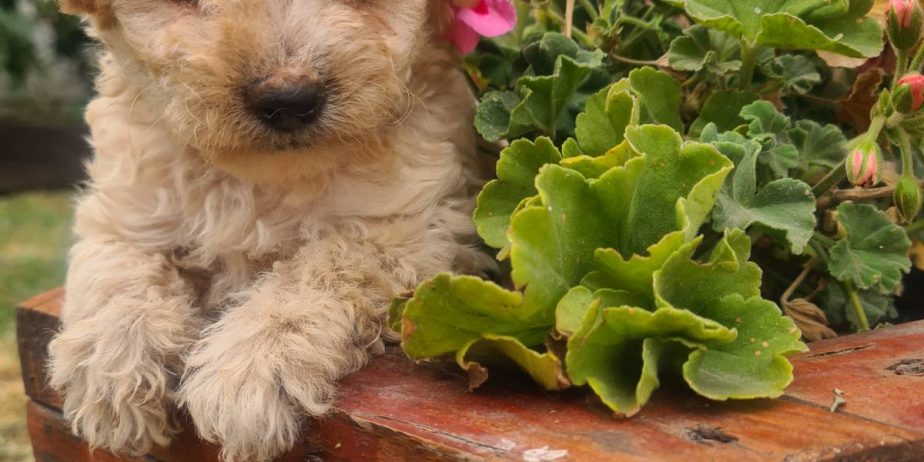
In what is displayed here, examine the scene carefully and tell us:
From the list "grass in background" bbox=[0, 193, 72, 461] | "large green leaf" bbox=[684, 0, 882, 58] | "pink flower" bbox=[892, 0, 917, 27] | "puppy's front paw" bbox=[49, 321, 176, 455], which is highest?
"pink flower" bbox=[892, 0, 917, 27]

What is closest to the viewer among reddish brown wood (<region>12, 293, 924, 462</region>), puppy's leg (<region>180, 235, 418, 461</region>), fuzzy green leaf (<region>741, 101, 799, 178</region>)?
reddish brown wood (<region>12, 293, 924, 462</region>)

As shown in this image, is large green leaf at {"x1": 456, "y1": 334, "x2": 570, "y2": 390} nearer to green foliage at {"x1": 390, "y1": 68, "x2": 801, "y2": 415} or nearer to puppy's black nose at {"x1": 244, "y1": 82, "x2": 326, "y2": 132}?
green foliage at {"x1": 390, "y1": 68, "x2": 801, "y2": 415}

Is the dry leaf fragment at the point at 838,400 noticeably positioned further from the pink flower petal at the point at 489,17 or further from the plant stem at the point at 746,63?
the pink flower petal at the point at 489,17

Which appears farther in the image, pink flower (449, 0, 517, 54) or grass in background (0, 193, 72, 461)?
grass in background (0, 193, 72, 461)

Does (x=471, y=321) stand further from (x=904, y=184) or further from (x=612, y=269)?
(x=904, y=184)

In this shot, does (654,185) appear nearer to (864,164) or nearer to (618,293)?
(618,293)

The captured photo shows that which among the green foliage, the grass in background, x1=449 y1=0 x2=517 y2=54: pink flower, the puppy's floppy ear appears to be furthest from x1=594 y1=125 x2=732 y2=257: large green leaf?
the grass in background

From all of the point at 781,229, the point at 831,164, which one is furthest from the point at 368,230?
the point at 831,164

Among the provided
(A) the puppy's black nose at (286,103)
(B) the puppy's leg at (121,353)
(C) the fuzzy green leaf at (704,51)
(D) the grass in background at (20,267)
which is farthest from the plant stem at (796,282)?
(D) the grass in background at (20,267)
